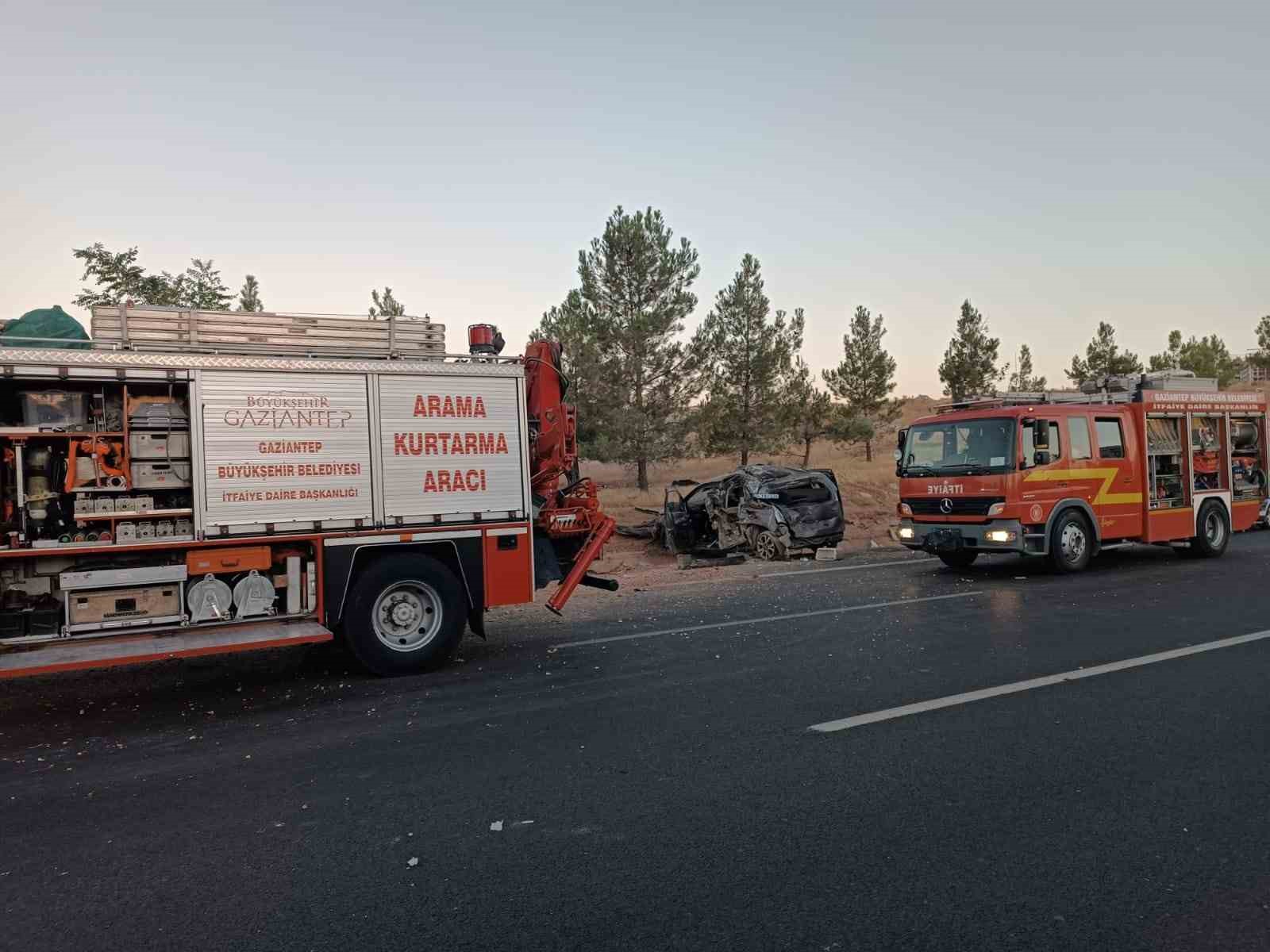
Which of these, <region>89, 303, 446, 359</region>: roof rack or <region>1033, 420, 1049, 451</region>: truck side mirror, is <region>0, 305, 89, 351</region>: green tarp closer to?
<region>89, 303, 446, 359</region>: roof rack

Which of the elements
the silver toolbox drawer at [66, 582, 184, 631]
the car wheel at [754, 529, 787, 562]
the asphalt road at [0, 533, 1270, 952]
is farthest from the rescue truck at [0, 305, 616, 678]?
the car wheel at [754, 529, 787, 562]

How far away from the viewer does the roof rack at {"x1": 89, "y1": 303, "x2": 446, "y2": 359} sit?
724 centimetres

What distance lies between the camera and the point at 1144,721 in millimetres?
5832

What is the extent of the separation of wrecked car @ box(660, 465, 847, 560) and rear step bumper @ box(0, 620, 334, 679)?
10.7 metres

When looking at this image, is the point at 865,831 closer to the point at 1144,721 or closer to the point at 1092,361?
the point at 1144,721

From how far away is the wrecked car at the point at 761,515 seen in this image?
16906mm

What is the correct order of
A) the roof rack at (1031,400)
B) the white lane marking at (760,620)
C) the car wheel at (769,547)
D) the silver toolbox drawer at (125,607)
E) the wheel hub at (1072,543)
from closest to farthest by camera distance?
the silver toolbox drawer at (125,607), the white lane marking at (760,620), the wheel hub at (1072,543), the roof rack at (1031,400), the car wheel at (769,547)

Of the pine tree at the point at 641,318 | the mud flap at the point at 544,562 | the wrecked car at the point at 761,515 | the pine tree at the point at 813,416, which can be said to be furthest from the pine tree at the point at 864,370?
the mud flap at the point at 544,562

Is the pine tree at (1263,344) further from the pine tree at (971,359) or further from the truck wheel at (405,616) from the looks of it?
the truck wheel at (405,616)

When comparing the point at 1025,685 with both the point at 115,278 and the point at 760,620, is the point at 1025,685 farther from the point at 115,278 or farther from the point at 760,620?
the point at 115,278

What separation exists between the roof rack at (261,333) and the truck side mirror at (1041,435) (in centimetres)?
867

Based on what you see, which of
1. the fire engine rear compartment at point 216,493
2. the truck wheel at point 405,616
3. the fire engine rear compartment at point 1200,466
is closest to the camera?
the fire engine rear compartment at point 216,493

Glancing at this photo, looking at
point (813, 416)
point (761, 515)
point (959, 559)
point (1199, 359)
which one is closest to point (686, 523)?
point (761, 515)

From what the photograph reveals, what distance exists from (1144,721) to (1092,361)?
1676 inches
